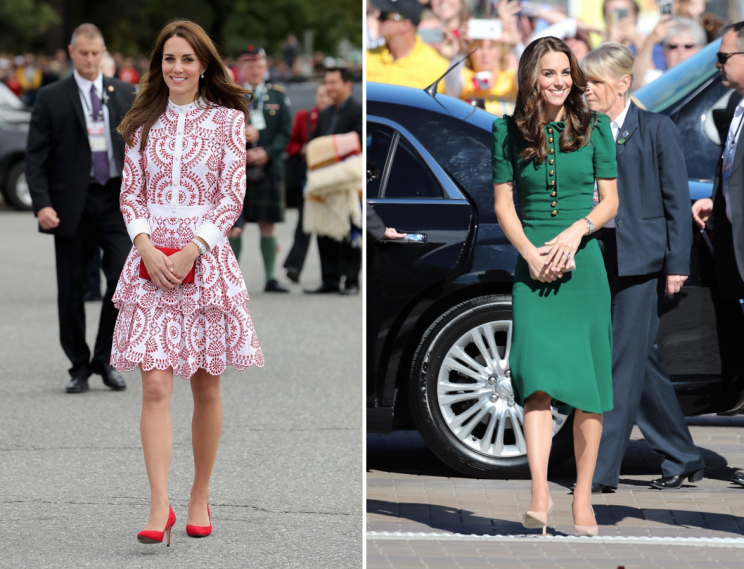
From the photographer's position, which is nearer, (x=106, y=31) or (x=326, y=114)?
(x=326, y=114)

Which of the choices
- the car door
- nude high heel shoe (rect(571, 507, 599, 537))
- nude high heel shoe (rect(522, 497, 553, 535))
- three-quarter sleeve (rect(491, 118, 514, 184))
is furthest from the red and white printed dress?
nude high heel shoe (rect(571, 507, 599, 537))

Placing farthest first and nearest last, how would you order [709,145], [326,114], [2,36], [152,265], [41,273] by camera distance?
[2,36], [41,273], [326,114], [709,145], [152,265]

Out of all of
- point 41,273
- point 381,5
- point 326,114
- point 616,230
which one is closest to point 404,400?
point 616,230

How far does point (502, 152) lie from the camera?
4.36 meters

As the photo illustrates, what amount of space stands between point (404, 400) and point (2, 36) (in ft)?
160

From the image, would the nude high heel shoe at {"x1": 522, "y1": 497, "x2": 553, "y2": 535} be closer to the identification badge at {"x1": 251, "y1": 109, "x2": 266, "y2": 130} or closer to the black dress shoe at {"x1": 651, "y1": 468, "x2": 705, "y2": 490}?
the black dress shoe at {"x1": 651, "y1": 468, "x2": 705, "y2": 490}

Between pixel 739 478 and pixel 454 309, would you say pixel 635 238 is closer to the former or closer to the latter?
pixel 454 309

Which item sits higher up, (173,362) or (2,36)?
(2,36)

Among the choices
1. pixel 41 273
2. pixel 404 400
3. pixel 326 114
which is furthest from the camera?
pixel 41 273

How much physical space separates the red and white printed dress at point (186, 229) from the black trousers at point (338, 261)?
7.32 meters

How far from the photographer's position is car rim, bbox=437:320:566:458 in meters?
5.53

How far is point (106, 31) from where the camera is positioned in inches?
2090

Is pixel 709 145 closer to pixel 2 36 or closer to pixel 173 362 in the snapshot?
pixel 173 362

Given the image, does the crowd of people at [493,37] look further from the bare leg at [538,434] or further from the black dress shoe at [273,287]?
the black dress shoe at [273,287]
